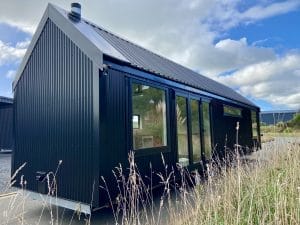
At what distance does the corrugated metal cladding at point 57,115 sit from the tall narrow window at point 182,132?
9.04 feet

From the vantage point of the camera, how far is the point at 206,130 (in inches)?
318

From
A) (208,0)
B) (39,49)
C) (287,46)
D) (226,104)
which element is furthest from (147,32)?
(39,49)

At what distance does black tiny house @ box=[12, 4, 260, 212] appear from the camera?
4066 millimetres

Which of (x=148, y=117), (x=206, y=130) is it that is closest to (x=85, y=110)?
(x=148, y=117)

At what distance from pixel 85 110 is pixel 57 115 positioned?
30.1 inches

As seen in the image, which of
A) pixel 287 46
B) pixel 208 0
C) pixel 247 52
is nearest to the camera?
pixel 208 0

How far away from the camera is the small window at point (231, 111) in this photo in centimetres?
1022

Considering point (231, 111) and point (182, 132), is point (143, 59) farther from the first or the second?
point (231, 111)

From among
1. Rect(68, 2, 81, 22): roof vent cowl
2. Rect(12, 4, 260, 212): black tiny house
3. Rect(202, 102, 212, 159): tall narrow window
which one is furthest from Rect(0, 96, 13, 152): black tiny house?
Rect(68, 2, 81, 22): roof vent cowl

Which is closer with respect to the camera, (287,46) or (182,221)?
(182,221)

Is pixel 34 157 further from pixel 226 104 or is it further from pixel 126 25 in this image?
pixel 226 104

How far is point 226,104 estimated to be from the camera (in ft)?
33.8

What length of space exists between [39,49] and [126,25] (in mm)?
4790

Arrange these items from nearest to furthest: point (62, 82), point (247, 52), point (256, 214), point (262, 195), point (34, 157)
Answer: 1. point (256, 214)
2. point (262, 195)
3. point (62, 82)
4. point (34, 157)
5. point (247, 52)
